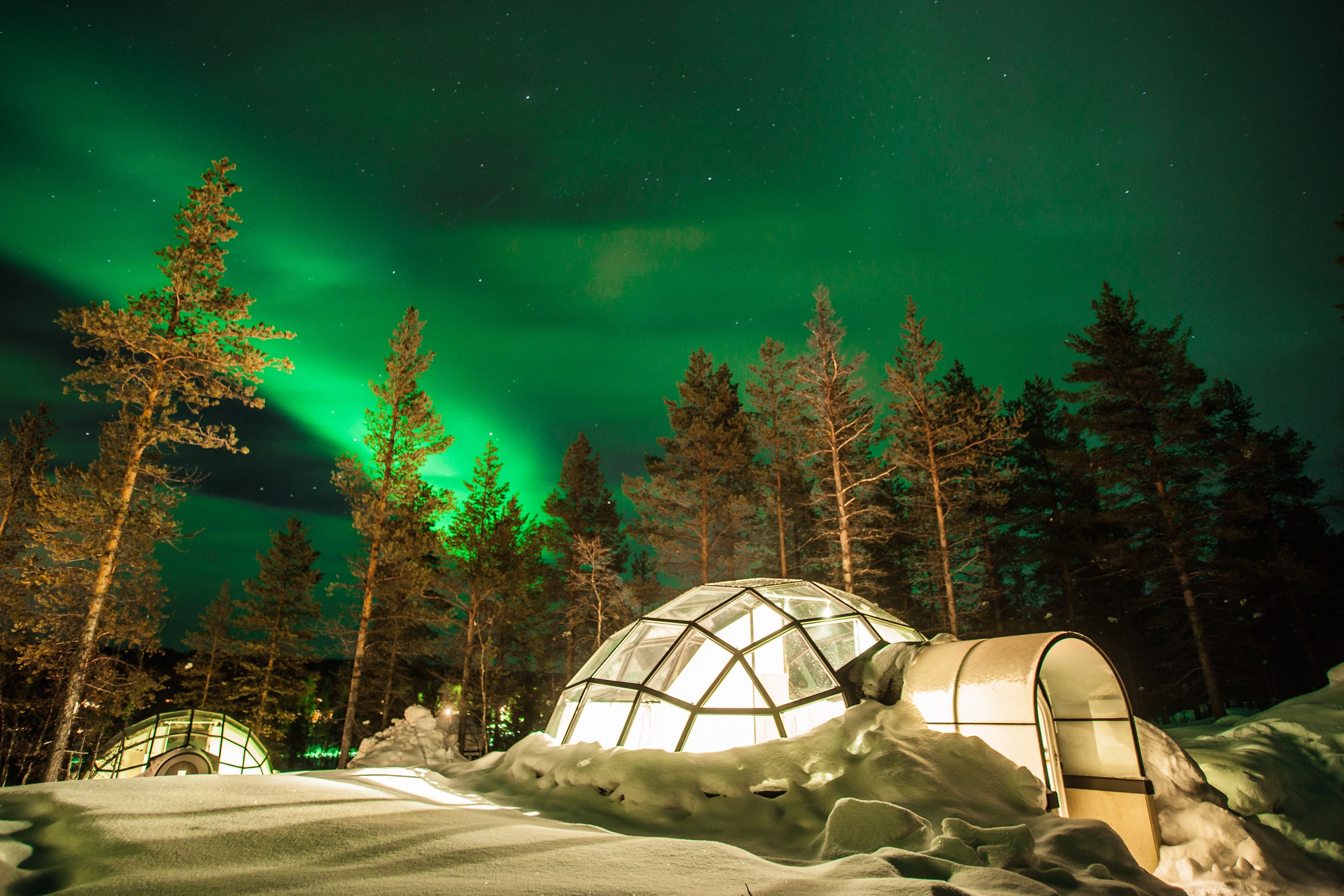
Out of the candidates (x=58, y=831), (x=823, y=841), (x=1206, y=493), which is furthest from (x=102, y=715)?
(x=1206, y=493)

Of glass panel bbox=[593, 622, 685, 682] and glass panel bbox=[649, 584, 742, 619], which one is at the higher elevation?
glass panel bbox=[649, 584, 742, 619]

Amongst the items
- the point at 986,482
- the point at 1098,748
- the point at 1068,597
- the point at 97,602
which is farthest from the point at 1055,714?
the point at 1068,597

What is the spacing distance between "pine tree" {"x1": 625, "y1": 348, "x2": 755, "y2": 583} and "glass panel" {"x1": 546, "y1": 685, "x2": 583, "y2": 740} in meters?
12.3

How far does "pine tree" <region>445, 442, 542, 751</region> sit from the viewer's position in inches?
892

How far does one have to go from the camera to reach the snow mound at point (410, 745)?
14383mm

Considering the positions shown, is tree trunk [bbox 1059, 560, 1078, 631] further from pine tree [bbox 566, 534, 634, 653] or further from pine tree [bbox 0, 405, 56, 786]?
pine tree [bbox 0, 405, 56, 786]

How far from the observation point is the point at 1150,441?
1764 centimetres

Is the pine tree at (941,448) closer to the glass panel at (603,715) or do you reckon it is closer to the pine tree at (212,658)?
the glass panel at (603,715)

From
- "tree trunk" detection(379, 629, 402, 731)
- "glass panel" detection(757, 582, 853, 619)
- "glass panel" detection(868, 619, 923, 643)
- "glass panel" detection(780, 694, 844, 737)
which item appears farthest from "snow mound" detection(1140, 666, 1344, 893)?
"tree trunk" detection(379, 629, 402, 731)

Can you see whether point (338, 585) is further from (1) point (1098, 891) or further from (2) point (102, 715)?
(1) point (1098, 891)

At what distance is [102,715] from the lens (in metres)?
14.1

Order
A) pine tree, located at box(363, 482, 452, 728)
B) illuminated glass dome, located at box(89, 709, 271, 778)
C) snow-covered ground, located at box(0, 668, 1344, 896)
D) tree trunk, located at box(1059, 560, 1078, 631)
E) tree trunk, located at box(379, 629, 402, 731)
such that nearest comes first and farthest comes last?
snow-covered ground, located at box(0, 668, 1344, 896)
illuminated glass dome, located at box(89, 709, 271, 778)
pine tree, located at box(363, 482, 452, 728)
tree trunk, located at box(1059, 560, 1078, 631)
tree trunk, located at box(379, 629, 402, 731)

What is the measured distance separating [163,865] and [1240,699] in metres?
37.7

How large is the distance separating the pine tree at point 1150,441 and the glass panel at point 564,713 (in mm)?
17273
